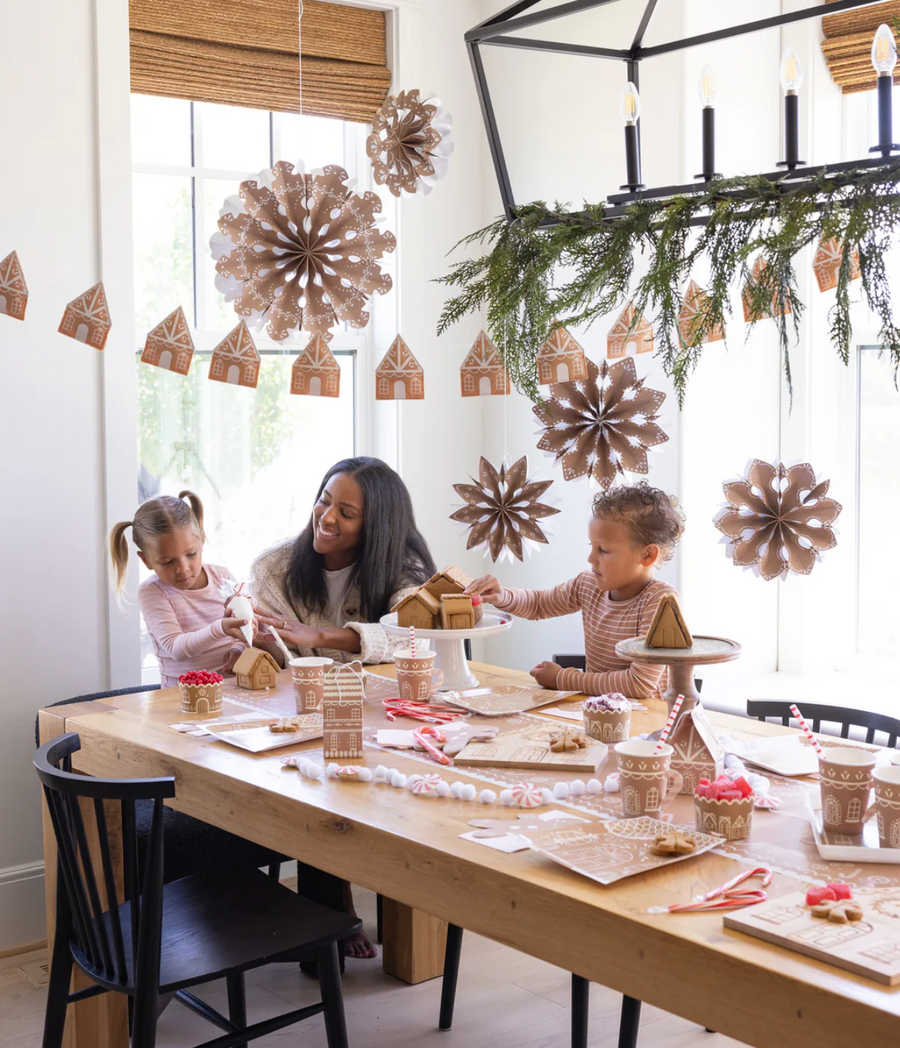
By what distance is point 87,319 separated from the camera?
2512 mm

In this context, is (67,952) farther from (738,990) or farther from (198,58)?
(198,58)

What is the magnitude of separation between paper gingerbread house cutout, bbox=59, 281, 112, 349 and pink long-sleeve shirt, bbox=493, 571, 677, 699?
107cm

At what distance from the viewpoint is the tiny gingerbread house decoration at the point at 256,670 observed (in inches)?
99.6

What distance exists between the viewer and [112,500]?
3.15 metres

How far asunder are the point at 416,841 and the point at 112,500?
1.88 m

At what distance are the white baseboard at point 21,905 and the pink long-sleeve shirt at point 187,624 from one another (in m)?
0.66

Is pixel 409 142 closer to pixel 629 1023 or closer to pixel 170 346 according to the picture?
pixel 170 346

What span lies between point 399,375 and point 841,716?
114 cm

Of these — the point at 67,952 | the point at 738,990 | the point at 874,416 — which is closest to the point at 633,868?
the point at 738,990

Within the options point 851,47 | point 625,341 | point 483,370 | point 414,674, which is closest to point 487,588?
point 414,674

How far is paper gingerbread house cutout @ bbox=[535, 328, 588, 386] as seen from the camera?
7.34ft

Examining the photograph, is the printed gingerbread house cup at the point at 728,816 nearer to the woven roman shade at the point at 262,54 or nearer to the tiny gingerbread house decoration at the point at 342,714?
the tiny gingerbread house decoration at the point at 342,714

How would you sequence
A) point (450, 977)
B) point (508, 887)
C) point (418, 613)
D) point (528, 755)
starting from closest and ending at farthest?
1. point (508, 887)
2. point (528, 755)
3. point (418, 613)
4. point (450, 977)

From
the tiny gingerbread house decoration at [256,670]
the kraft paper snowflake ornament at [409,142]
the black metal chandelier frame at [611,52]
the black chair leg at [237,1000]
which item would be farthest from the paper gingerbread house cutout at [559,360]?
the black chair leg at [237,1000]
